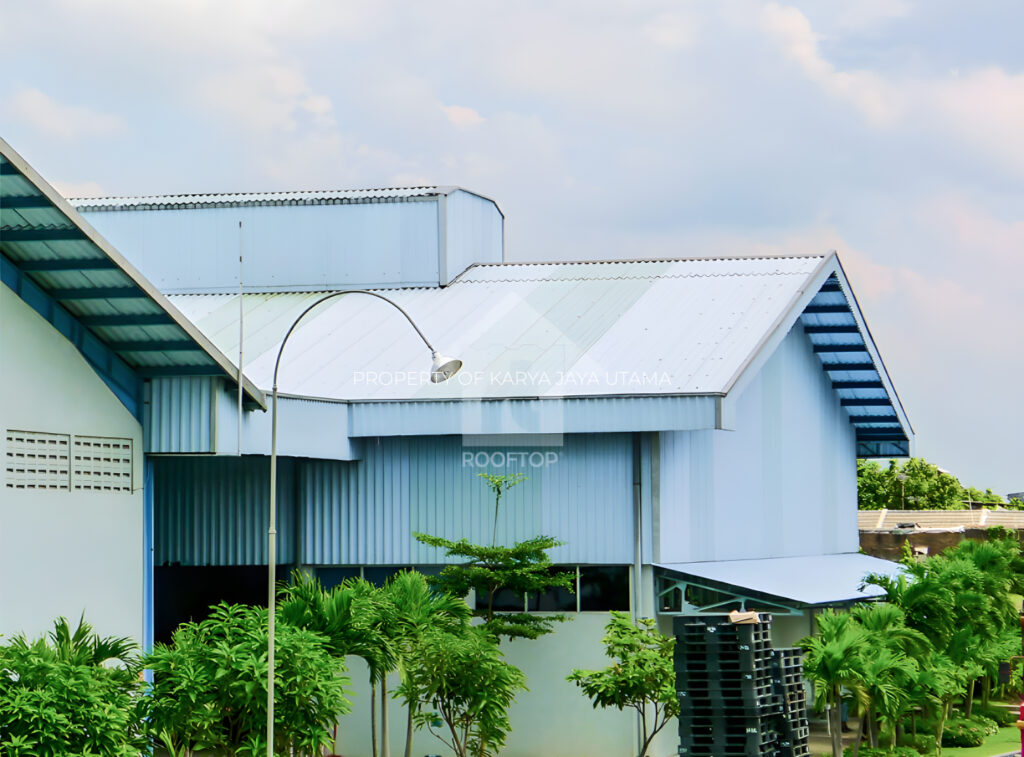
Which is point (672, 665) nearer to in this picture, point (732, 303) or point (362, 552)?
point (362, 552)

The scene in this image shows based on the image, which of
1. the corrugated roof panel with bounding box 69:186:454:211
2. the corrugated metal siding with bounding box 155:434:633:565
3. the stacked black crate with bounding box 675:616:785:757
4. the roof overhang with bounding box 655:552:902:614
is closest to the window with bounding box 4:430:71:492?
the corrugated metal siding with bounding box 155:434:633:565

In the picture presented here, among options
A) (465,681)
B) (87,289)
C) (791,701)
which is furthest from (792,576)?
(87,289)

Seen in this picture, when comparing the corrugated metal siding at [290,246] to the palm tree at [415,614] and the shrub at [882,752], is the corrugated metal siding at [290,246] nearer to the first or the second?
the palm tree at [415,614]

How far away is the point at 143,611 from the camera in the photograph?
26969mm

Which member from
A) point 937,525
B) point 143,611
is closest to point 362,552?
point 143,611

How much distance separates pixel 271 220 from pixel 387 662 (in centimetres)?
1774

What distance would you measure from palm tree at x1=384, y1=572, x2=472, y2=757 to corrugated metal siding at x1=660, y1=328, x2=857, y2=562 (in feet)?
17.2

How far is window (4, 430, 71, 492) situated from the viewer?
78.8 ft

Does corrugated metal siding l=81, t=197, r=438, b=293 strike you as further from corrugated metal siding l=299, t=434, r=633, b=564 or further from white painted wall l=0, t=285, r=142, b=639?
white painted wall l=0, t=285, r=142, b=639

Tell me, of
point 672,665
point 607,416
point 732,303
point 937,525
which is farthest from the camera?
point 937,525

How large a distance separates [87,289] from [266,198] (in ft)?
51.7

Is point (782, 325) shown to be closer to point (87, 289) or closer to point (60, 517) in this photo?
point (87, 289)

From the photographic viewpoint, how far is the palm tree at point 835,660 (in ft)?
85.6

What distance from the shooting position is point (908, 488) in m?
87.9
